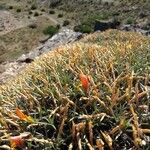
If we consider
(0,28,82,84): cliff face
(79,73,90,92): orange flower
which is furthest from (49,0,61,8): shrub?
(79,73,90,92): orange flower

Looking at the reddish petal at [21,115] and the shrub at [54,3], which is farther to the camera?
the shrub at [54,3]

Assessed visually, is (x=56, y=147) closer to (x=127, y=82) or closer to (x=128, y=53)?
(x=127, y=82)

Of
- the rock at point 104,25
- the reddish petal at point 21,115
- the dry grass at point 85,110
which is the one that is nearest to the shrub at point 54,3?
the rock at point 104,25

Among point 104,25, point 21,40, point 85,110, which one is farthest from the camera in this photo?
point 21,40

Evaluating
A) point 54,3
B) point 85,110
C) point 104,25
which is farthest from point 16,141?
point 54,3

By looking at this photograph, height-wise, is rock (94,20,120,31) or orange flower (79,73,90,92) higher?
orange flower (79,73,90,92)

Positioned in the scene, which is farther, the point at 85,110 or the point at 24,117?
the point at 85,110

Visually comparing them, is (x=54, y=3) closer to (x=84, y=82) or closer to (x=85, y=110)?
(x=84, y=82)

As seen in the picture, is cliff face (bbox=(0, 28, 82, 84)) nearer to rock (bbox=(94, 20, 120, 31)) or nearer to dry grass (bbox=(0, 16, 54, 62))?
rock (bbox=(94, 20, 120, 31))

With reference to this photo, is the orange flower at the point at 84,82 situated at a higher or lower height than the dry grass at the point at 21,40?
higher

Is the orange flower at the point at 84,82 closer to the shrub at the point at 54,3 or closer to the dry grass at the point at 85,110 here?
the dry grass at the point at 85,110

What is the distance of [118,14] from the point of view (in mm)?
48812

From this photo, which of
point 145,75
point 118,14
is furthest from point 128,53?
point 118,14

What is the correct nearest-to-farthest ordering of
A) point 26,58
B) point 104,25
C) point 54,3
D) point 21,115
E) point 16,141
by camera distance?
point 16,141 → point 21,115 → point 26,58 → point 104,25 → point 54,3
